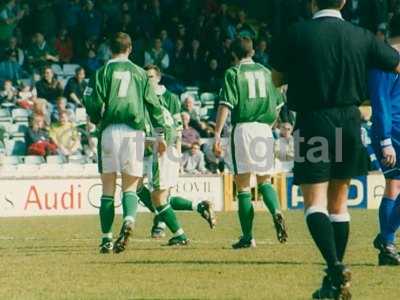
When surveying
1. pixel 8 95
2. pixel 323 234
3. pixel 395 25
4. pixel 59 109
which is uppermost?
pixel 395 25

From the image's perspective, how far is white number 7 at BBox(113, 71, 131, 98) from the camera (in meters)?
12.7

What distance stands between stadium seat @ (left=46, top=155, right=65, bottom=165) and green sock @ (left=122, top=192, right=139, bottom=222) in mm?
9717

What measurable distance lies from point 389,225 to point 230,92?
2680 mm

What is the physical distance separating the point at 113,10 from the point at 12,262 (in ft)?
50.2

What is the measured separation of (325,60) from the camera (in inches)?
356

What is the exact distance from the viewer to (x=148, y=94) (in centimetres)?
1290

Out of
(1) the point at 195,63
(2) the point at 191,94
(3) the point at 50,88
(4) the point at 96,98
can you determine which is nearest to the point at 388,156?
(4) the point at 96,98

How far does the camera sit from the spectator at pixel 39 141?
2266 centimetres

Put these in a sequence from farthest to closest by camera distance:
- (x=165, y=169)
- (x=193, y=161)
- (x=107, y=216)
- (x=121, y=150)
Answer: (x=193, y=161) < (x=165, y=169) < (x=107, y=216) < (x=121, y=150)

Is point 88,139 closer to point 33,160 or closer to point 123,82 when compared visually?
point 33,160

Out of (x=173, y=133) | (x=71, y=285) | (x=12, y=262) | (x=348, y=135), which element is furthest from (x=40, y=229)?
(x=348, y=135)

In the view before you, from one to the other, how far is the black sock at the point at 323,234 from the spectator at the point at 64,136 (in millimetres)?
14353

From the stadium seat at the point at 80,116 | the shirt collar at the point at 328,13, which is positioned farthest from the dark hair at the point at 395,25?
the shirt collar at the point at 328,13

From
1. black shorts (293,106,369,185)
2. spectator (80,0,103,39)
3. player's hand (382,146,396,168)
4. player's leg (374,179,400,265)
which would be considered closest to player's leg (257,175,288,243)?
player's leg (374,179,400,265)
